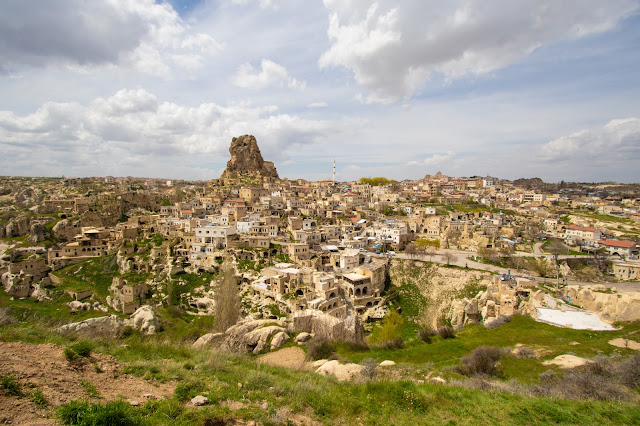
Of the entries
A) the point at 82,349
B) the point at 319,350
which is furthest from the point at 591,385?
the point at 82,349

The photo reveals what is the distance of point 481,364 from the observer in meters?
11.9

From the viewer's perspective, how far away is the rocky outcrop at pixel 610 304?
17359mm

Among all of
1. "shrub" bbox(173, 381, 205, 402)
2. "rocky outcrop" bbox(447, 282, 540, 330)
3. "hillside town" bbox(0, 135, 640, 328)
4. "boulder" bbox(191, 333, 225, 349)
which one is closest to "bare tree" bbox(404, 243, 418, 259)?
"hillside town" bbox(0, 135, 640, 328)

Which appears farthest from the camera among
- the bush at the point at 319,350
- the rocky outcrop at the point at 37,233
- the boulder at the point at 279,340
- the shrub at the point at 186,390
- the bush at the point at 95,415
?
the rocky outcrop at the point at 37,233

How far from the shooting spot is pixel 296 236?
43562 mm

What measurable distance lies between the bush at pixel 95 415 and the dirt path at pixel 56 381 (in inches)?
8.5

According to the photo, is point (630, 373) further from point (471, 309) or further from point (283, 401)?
point (471, 309)

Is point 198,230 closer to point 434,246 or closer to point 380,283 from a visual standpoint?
point 380,283

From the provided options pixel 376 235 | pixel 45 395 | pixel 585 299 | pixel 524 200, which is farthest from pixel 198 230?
pixel 524 200

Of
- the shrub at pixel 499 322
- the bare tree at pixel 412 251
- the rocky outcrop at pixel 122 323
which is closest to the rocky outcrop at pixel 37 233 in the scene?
the rocky outcrop at pixel 122 323

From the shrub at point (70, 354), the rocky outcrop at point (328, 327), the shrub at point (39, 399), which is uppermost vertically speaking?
the shrub at point (39, 399)

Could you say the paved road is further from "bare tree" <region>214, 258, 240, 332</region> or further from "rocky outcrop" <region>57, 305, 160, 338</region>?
"rocky outcrop" <region>57, 305, 160, 338</region>

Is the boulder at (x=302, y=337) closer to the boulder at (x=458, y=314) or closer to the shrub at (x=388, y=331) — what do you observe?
the shrub at (x=388, y=331)

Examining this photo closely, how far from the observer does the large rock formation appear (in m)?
86.5
